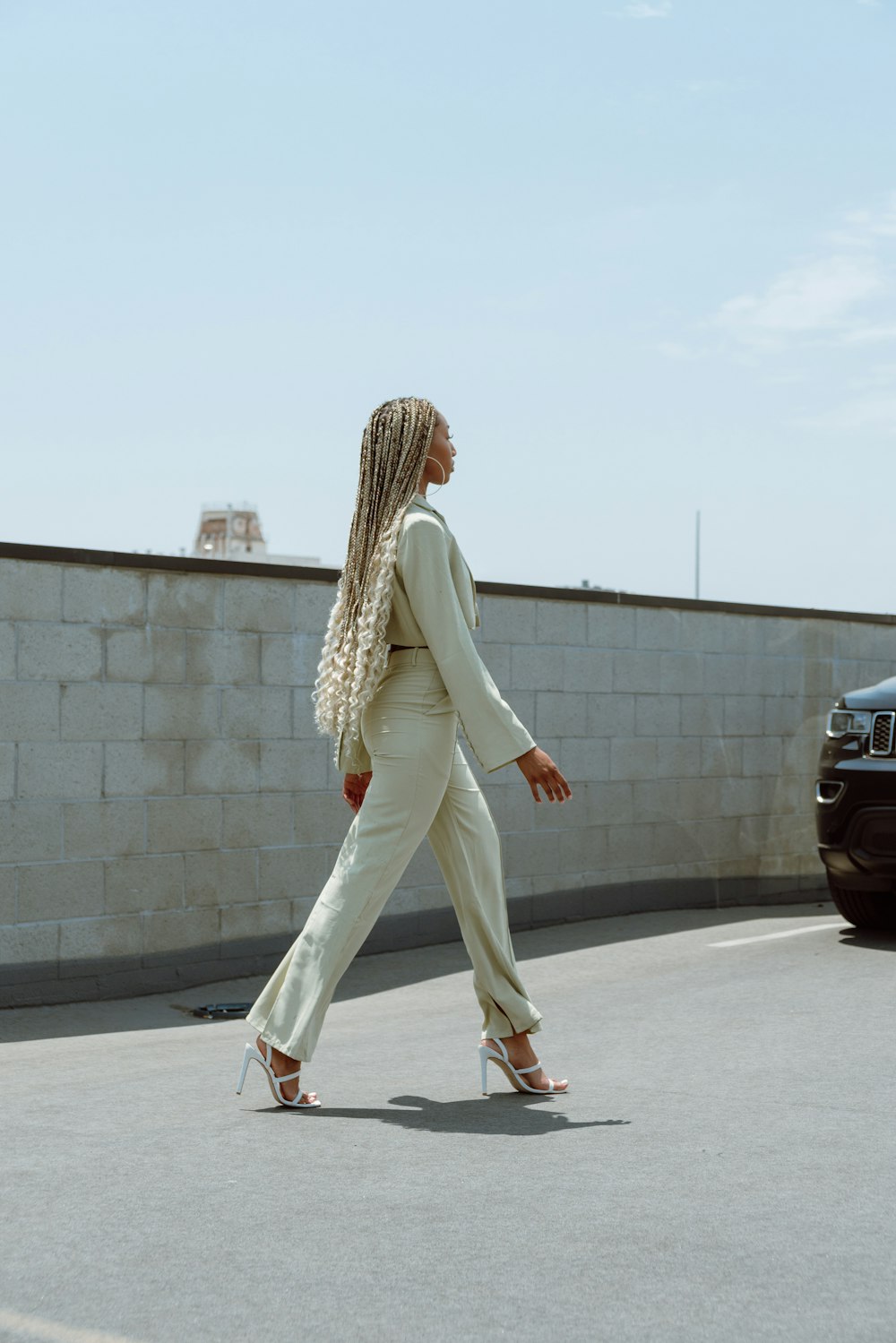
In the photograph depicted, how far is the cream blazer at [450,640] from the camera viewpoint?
459 centimetres

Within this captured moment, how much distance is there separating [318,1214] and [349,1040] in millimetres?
2509

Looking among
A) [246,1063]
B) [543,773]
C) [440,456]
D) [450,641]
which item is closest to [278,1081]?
[246,1063]

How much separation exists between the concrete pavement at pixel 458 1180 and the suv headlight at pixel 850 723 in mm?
2179

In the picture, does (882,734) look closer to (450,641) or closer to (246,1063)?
(450,641)

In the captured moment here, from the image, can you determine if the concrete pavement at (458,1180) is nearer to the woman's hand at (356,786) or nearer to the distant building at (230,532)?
the woman's hand at (356,786)

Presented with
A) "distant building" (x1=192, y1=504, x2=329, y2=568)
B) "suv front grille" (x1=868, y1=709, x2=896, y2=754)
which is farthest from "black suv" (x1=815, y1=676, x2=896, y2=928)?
"distant building" (x1=192, y1=504, x2=329, y2=568)

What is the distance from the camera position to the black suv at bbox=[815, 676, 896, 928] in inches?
324

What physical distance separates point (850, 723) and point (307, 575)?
10.1ft

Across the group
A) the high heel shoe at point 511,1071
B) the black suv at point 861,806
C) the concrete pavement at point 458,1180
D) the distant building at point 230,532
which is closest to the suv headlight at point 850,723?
the black suv at point 861,806

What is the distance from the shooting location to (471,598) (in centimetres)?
486

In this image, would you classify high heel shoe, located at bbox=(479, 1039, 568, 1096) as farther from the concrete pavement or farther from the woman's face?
the woman's face

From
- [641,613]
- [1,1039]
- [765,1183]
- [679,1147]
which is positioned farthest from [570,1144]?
[641,613]

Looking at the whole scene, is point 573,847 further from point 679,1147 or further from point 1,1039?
point 679,1147

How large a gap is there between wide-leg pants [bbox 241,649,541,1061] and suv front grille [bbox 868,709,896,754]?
4.14 metres
